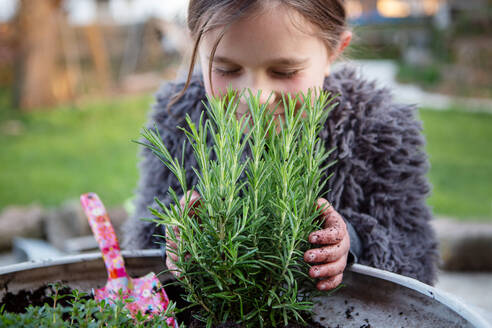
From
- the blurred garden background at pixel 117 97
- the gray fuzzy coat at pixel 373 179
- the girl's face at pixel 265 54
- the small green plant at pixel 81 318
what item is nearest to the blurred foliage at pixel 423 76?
the blurred garden background at pixel 117 97

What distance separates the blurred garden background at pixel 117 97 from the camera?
14.8 feet

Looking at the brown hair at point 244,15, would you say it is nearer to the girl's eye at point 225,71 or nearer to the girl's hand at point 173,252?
the girl's eye at point 225,71

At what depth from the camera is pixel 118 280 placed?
2.74 ft

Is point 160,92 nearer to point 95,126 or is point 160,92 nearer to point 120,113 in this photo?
point 95,126

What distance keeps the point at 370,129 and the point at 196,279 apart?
0.84 meters

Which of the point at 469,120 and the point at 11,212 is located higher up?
the point at 11,212

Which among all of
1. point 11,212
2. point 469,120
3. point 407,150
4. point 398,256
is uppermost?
point 407,150

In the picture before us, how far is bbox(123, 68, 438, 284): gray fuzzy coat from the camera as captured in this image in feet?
4.06

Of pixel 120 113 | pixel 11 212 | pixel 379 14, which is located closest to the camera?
pixel 11 212

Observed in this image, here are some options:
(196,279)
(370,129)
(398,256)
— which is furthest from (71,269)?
(370,129)

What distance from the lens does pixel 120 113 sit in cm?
755

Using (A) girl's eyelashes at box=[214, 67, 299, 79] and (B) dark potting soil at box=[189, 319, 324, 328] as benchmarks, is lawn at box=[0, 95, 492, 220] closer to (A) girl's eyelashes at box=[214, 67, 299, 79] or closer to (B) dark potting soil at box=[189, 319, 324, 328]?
(A) girl's eyelashes at box=[214, 67, 299, 79]

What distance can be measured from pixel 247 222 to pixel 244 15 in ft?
1.96

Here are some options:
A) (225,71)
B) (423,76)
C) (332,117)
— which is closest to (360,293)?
(225,71)
